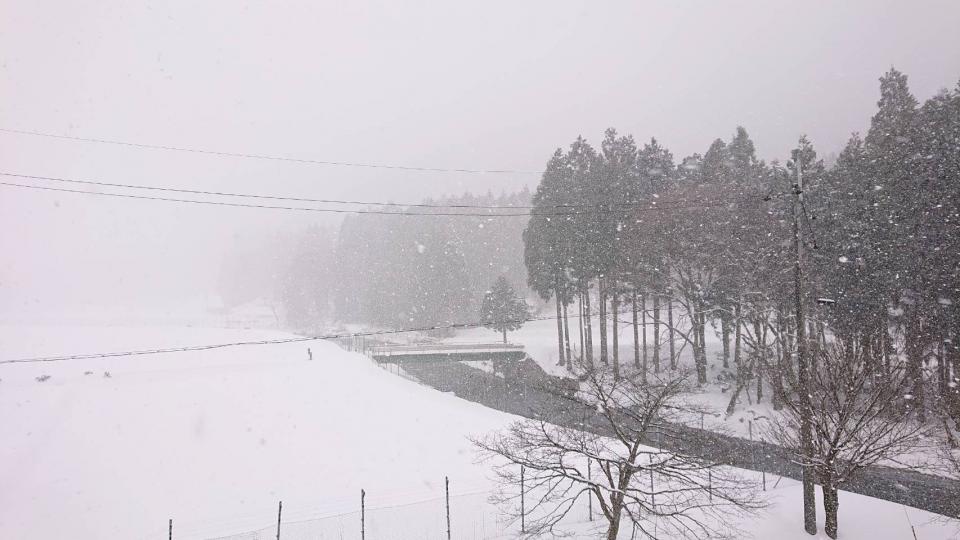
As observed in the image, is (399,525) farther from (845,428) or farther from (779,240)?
(779,240)

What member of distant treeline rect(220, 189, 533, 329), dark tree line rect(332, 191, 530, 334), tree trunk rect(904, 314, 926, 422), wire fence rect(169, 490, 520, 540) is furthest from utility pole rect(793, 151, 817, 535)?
dark tree line rect(332, 191, 530, 334)

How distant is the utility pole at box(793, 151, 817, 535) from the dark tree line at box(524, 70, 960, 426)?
0.27 m

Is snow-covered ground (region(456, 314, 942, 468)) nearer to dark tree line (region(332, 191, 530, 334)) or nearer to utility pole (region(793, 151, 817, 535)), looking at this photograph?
utility pole (region(793, 151, 817, 535))

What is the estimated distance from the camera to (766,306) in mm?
24766

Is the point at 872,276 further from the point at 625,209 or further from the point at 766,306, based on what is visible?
the point at 625,209

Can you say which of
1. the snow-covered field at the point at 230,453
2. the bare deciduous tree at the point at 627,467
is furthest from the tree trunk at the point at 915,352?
the bare deciduous tree at the point at 627,467

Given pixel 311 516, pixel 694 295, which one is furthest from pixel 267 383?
pixel 694 295

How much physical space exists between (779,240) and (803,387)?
16.7m

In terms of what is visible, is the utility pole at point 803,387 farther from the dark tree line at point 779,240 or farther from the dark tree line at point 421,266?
the dark tree line at point 421,266

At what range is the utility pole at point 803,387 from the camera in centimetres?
1137

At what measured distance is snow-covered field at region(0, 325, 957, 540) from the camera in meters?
13.5

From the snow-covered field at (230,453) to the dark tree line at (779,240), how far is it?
6.42 meters

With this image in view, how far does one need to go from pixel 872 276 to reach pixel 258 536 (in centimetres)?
2695

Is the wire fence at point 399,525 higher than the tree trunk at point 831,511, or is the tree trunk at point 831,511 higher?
the tree trunk at point 831,511
